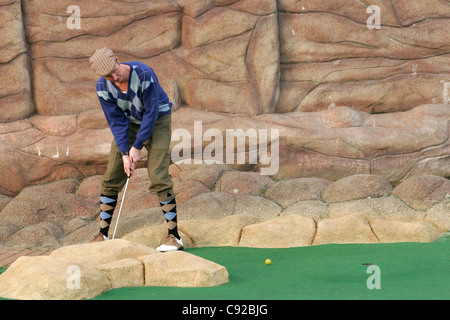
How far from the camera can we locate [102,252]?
3.76 m

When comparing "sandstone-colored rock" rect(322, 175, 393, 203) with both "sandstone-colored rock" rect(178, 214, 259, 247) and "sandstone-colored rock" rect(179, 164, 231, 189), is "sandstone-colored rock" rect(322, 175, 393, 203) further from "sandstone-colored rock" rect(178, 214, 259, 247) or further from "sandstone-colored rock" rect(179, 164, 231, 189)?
"sandstone-colored rock" rect(179, 164, 231, 189)

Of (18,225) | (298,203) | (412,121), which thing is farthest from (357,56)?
(18,225)

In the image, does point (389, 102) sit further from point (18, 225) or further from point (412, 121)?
point (18, 225)

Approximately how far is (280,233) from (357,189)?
131cm

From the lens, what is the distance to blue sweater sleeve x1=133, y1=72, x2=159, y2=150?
441 centimetres

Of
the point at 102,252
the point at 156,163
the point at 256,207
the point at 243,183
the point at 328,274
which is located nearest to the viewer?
the point at 328,274

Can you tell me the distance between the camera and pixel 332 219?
4.90 meters

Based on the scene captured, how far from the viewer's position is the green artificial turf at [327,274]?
120 inches

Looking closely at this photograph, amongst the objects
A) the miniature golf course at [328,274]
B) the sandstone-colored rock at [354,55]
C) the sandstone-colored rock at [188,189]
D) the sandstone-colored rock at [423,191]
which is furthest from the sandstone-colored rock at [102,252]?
the sandstone-colored rock at [354,55]

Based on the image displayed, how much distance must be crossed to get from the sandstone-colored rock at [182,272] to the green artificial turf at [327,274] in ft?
0.23

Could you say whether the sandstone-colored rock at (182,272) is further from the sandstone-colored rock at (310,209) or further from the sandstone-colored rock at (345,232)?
the sandstone-colored rock at (310,209)

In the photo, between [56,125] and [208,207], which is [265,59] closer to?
[208,207]

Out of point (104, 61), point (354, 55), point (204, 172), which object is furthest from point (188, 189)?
point (354, 55)

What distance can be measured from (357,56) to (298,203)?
277cm
